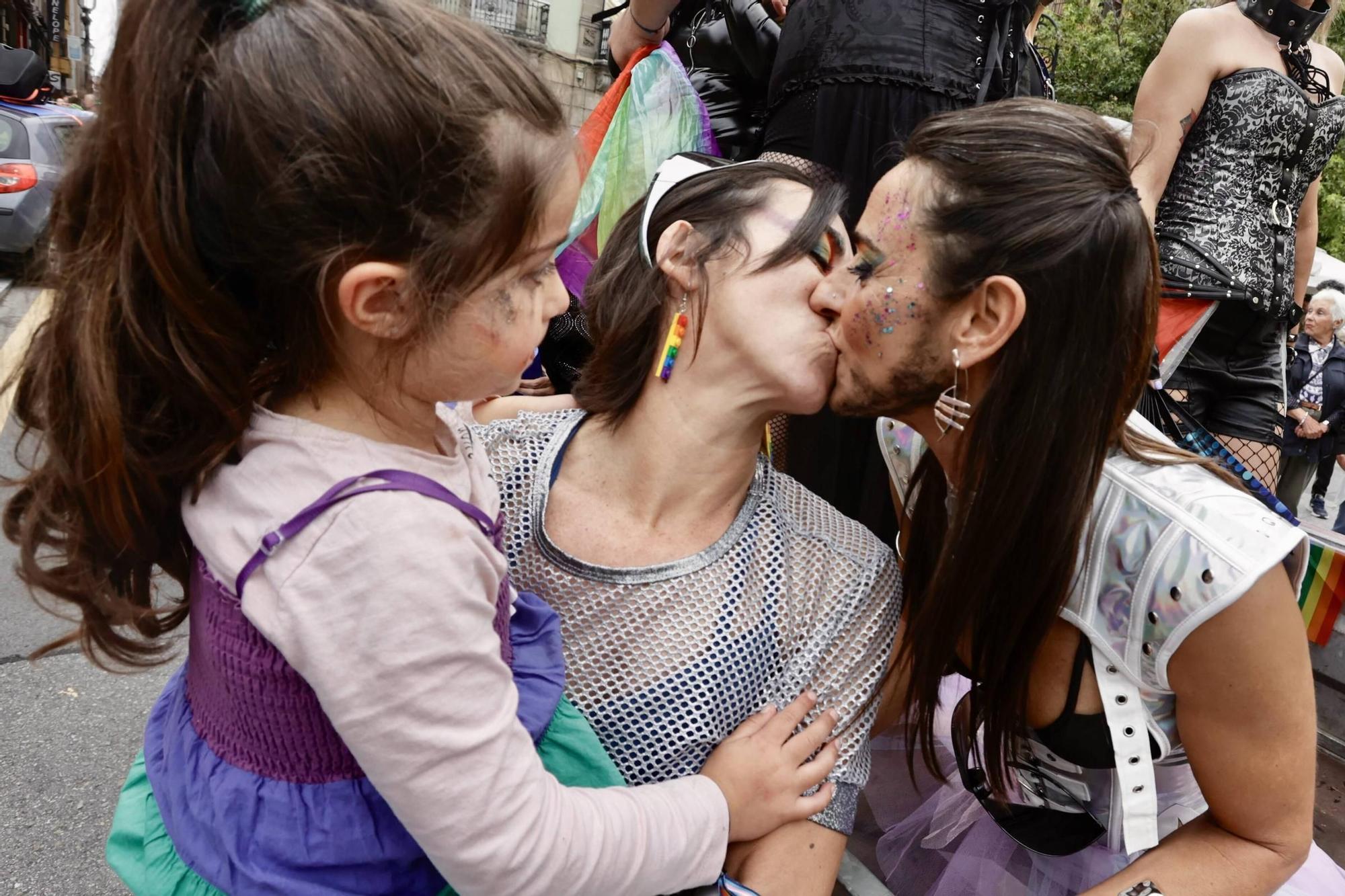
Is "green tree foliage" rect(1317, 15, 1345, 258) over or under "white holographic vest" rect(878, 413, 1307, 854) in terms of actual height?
under

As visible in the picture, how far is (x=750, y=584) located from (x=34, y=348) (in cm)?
102

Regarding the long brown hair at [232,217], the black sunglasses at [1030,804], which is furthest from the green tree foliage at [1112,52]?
the long brown hair at [232,217]

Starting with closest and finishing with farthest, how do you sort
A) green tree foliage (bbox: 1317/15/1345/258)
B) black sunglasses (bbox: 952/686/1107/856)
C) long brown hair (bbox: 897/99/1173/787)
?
1. long brown hair (bbox: 897/99/1173/787)
2. black sunglasses (bbox: 952/686/1107/856)
3. green tree foliage (bbox: 1317/15/1345/258)

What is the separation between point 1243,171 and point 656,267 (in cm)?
198

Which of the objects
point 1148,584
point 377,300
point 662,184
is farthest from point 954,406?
point 377,300

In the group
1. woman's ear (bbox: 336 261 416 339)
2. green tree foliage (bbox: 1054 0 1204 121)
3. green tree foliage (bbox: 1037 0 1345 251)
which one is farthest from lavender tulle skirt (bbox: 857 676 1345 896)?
green tree foliage (bbox: 1054 0 1204 121)

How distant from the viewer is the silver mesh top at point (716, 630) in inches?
59.0

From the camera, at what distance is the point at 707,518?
5.45ft

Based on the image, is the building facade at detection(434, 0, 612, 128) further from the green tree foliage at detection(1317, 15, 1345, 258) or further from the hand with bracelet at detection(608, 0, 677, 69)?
the hand with bracelet at detection(608, 0, 677, 69)

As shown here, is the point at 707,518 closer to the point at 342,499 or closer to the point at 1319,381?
the point at 342,499

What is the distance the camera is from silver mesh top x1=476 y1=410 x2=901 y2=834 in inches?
59.0

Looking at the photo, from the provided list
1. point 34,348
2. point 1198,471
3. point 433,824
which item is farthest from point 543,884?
point 1198,471

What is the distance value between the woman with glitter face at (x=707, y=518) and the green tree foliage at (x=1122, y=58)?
13097 mm

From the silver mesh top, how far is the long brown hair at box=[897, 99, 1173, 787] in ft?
0.53
